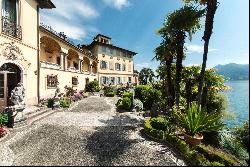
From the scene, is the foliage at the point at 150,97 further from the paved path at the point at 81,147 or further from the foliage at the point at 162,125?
the foliage at the point at 162,125

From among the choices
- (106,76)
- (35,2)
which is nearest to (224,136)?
(35,2)

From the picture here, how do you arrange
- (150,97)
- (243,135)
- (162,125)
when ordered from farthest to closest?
(150,97)
(162,125)
(243,135)

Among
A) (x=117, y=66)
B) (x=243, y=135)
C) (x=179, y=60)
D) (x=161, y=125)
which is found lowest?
(x=161, y=125)

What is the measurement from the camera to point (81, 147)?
827 cm

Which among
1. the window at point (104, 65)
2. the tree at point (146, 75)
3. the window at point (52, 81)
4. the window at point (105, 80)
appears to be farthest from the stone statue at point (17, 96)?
the tree at point (146, 75)

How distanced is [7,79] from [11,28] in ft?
12.0

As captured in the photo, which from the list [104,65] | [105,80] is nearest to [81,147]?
[105,80]

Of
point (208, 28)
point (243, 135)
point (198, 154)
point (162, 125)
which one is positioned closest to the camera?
point (198, 154)

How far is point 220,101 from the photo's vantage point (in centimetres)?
2228

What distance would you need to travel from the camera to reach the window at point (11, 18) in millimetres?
13547

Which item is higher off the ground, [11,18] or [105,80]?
[11,18]

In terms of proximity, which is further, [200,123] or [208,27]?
[208,27]

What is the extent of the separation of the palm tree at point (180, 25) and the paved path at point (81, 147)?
574 centimetres

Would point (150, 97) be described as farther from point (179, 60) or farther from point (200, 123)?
point (200, 123)
